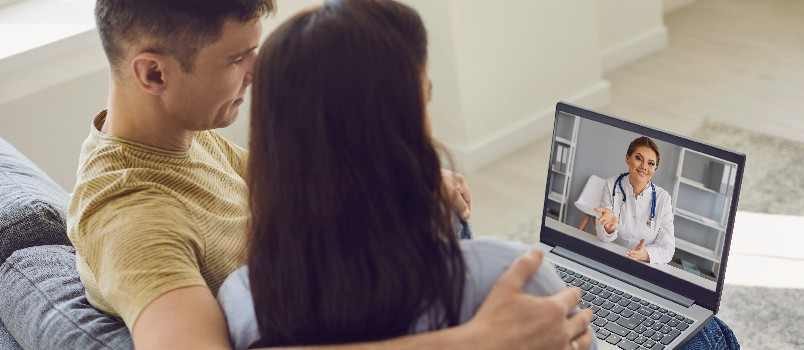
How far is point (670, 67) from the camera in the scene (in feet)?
12.1

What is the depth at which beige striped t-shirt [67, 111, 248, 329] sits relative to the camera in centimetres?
113

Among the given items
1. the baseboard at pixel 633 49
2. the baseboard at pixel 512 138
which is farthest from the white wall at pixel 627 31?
the baseboard at pixel 512 138

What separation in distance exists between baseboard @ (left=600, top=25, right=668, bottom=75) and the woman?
2.84m

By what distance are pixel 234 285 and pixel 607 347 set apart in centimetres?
61

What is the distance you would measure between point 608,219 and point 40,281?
0.86m

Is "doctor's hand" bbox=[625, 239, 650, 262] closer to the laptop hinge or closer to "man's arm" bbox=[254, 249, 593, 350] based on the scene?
the laptop hinge

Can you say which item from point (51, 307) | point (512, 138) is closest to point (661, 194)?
point (51, 307)

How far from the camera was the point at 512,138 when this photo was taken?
3205 mm

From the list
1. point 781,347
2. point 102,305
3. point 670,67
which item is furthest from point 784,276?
point 102,305

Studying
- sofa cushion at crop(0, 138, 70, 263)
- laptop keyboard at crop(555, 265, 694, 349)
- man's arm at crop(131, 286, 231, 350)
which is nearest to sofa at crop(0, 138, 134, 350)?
sofa cushion at crop(0, 138, 70, 263)

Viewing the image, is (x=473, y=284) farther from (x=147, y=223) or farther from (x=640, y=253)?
(x=640, y=253)

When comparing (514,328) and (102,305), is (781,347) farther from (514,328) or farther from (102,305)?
(102,305)

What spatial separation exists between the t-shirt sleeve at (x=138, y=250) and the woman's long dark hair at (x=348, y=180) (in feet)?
0.60

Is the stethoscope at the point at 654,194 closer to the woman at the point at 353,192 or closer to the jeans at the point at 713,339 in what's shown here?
the jeans at the point at 713,339
